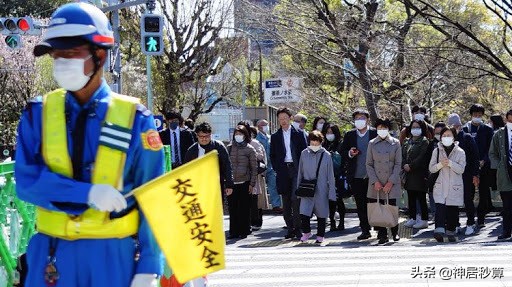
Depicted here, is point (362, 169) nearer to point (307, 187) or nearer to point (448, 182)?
point (307, 187)

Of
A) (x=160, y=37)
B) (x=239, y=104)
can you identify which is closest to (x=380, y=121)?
(x=160, y=37)

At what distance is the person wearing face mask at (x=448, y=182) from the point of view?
11064mm

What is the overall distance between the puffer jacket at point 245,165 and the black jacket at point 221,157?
1084 mm

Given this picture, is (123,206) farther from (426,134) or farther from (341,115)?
(341,115)

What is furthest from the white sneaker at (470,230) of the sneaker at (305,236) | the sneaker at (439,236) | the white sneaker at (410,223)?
the sneaker at (305,236)

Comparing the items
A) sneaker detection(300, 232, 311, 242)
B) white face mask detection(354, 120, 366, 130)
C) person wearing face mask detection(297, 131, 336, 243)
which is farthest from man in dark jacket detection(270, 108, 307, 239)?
white face mask detection(354, 120, 366, 130)

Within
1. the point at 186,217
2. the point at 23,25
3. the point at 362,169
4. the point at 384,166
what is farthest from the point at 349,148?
the point at 23,25

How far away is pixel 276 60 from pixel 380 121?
1631 centimetres

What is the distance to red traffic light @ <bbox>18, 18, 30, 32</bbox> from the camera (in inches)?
→ 773

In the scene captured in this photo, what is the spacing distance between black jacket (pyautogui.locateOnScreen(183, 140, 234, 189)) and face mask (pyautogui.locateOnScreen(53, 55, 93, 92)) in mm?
7291

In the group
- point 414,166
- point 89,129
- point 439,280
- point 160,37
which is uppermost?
point 160,37

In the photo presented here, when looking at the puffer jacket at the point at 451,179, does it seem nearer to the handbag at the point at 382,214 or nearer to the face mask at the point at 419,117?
the handbag at the point at 382,214

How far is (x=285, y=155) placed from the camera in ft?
39.1

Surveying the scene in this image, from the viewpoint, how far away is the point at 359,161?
11.6m
